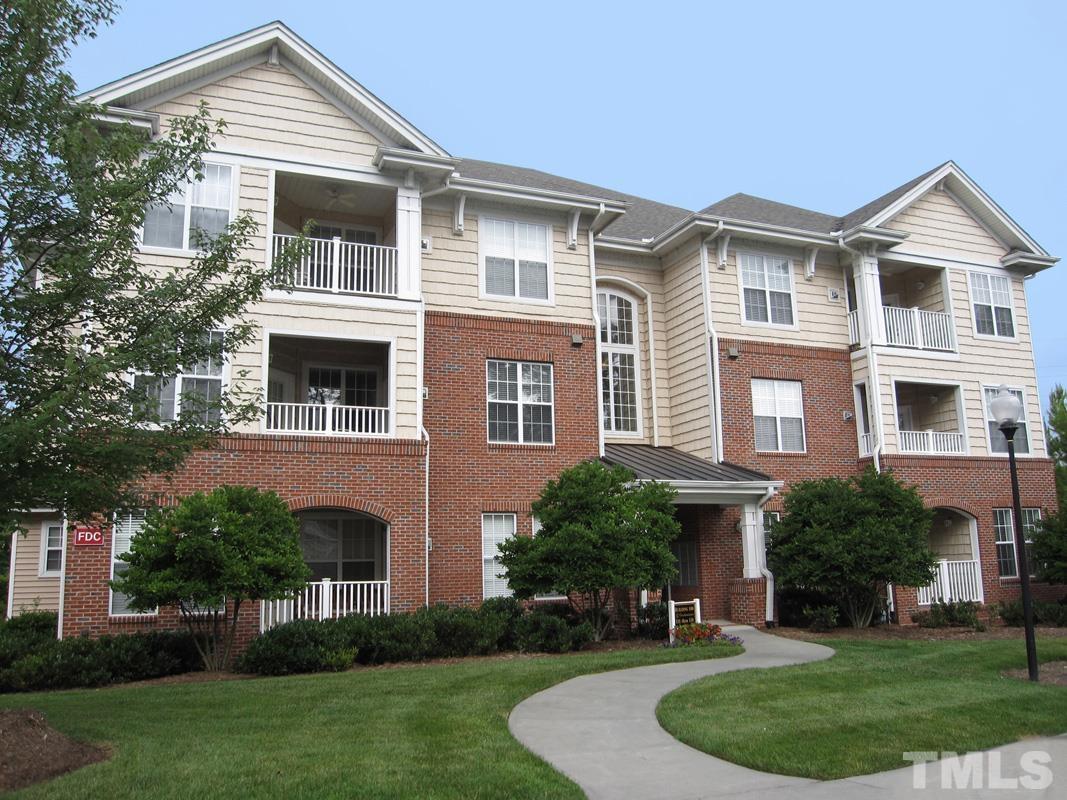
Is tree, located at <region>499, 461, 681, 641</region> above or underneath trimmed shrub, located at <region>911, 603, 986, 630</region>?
above

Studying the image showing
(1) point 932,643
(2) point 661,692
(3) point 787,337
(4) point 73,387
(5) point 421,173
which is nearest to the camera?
(4) point 73,387

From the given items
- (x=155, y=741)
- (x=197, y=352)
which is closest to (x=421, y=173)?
(x=197, y=352)

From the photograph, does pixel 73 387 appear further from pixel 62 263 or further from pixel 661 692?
pixel 661 692

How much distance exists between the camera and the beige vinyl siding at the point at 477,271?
18.8 metres

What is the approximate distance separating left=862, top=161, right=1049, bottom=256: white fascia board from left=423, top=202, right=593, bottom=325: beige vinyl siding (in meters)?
8.31

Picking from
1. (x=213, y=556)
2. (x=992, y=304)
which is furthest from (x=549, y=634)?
(x=992, y=304)

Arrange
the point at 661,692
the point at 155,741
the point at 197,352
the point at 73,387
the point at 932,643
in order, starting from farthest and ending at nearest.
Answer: the point at 932,643 < the point at 661,692 < the point at 197,352 < the point at 155,741 < the point at 73,387

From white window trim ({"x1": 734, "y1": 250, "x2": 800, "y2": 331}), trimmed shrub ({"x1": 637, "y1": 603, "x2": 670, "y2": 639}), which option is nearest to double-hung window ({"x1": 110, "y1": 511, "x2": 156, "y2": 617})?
trimmed shrub ({"x1": 637, "y1": 603, "x2": 670, "y2": 639})

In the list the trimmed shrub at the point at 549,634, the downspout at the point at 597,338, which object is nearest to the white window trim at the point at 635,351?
the downspout at the point at 597,338

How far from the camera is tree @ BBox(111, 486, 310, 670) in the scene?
1273 centimetres

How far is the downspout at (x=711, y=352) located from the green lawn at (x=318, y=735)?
883 cm

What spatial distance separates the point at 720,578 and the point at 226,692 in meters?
11.8

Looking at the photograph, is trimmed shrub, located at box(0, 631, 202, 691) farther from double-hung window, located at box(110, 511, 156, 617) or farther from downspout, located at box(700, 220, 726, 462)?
downspout, located at box(700, 220, 726, 462)

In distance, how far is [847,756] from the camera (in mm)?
7703
